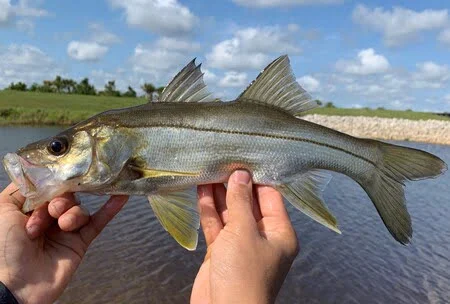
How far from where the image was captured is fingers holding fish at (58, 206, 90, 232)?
3340 millimetres

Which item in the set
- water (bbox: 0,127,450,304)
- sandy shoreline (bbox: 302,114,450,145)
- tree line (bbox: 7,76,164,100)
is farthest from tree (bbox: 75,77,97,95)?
water (bbox: 0,127,450,304)

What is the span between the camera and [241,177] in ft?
11.9

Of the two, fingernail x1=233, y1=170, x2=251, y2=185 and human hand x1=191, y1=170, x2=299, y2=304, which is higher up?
fingernail x1=233, y1=170, x2=251, y2=185

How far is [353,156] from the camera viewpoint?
152 inches

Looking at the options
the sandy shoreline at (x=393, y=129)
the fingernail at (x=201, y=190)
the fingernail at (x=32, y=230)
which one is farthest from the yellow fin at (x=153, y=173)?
the sandy shoreline at (x=393, y=129)

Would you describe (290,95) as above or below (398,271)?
above

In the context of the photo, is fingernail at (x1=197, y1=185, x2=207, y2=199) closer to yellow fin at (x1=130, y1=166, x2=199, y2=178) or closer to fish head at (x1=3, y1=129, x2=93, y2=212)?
yellow fin at (x1=130, y1=166, x2=199, y2=178)

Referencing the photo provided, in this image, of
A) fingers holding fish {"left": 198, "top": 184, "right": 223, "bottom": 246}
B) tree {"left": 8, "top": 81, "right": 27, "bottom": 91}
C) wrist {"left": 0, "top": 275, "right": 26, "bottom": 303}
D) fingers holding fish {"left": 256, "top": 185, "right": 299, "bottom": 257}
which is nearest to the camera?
fingers holding fish {"left": 256, "top": 185, "right": 299, "bottom": 257}

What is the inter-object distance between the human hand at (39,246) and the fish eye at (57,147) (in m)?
0.37

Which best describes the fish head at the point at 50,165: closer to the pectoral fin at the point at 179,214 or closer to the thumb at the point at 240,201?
the pectoral fin at the point at 179,214

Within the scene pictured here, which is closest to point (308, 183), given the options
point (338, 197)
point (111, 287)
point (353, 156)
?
point (353, 156)

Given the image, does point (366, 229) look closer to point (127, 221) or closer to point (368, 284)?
→ point (368, 284)

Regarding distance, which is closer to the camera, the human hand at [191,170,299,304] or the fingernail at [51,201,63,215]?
the human hand at [191,170,299,304]

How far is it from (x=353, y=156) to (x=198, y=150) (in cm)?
143
